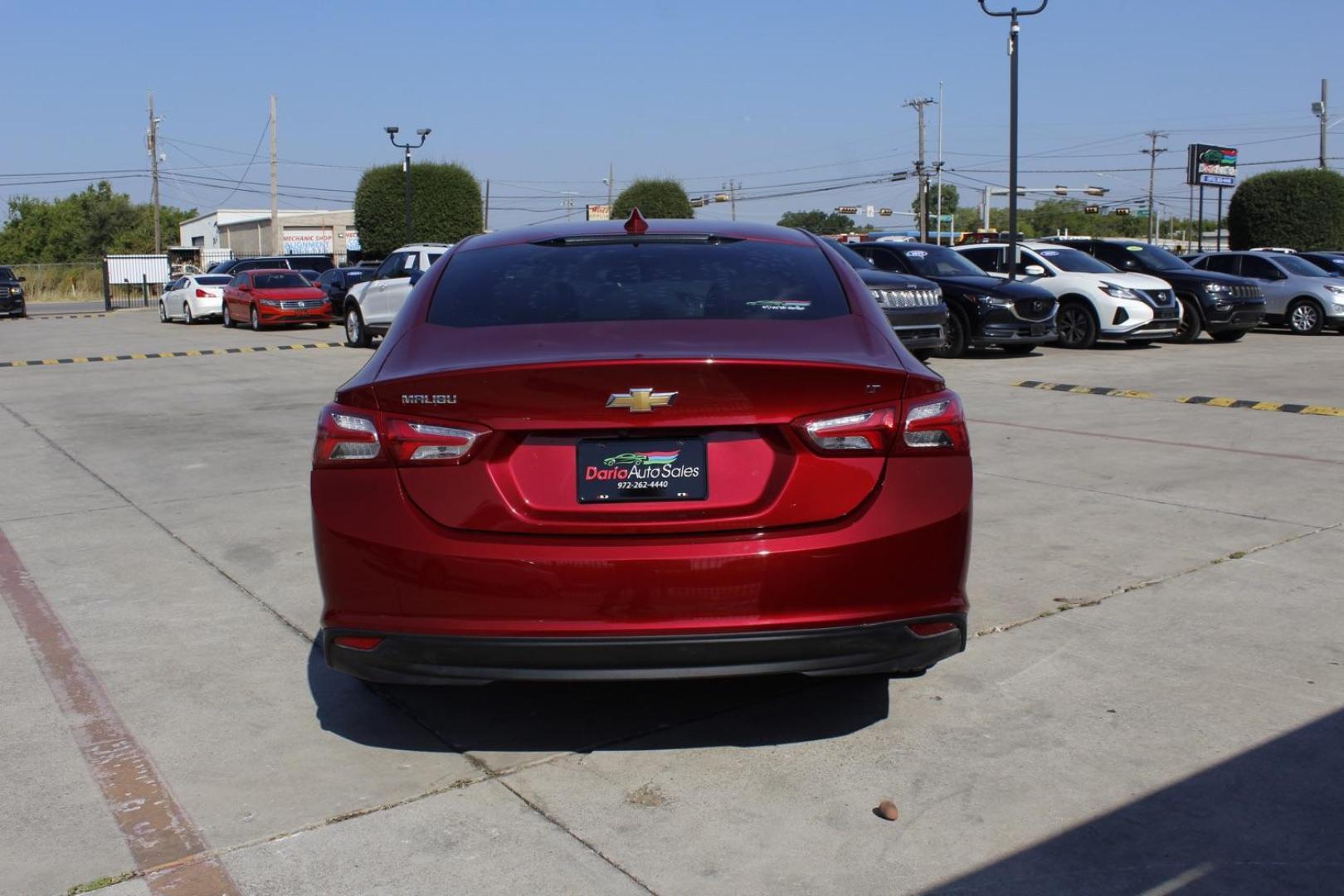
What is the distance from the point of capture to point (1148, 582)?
569 cm

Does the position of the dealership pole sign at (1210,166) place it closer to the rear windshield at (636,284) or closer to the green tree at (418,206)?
the green tree at (418,206)

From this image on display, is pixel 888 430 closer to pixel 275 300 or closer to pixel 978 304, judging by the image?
pixel 978 304

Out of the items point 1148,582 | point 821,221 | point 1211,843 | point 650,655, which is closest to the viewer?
point 1211,843

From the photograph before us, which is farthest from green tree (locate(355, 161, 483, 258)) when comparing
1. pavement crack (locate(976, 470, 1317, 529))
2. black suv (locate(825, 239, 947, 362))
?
pavement crack (locate(976, 470, 1317, 529))

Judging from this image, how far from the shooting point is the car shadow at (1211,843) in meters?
3.11

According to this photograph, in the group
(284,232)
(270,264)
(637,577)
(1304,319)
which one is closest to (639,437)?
(637,577)

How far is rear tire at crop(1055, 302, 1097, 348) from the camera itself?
62.5 ft

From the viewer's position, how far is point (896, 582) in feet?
11.7

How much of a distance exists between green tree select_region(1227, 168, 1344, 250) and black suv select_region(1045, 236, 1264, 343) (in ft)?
66.8

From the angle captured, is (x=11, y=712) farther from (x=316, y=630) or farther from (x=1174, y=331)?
(x=1174, y=331)

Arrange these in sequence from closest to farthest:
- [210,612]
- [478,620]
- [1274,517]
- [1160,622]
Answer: [478,620]
[1160,622]
[210,612]
[1274,517]

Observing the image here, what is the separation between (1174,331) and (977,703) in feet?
54.8

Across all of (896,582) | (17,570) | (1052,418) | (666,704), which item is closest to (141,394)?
(17,570)

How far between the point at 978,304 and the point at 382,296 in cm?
962
